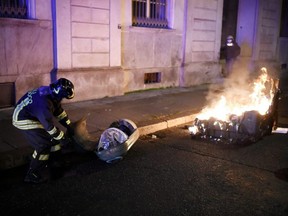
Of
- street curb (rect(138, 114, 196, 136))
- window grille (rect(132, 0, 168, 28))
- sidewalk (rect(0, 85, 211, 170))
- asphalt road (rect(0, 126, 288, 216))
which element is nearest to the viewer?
asphalt road (rect(0, 126, 288, 216))

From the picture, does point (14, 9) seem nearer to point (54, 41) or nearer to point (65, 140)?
point (54, 41)

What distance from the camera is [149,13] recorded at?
37.2ft

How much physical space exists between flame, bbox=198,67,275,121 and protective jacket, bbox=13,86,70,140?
11.4 feet

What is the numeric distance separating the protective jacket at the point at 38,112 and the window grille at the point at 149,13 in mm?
6999

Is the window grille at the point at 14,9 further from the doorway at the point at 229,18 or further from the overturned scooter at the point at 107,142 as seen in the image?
the doorway at the point at 229,18

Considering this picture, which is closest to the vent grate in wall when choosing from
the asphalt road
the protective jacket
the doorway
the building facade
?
the building facade

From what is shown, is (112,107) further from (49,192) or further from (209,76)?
(209,76)

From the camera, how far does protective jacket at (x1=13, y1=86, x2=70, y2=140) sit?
14.1 ft

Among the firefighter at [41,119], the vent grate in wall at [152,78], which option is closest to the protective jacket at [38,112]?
the firefighter at [41,119]

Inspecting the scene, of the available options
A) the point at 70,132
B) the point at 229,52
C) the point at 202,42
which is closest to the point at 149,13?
the point at 202,42

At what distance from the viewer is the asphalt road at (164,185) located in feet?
12.8

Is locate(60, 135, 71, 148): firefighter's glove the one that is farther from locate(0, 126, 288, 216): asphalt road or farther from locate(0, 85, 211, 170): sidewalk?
locate(0, 85, 211, 170): sidewalk

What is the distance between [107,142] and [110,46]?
5.10 meters

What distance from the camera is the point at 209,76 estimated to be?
13.8m
